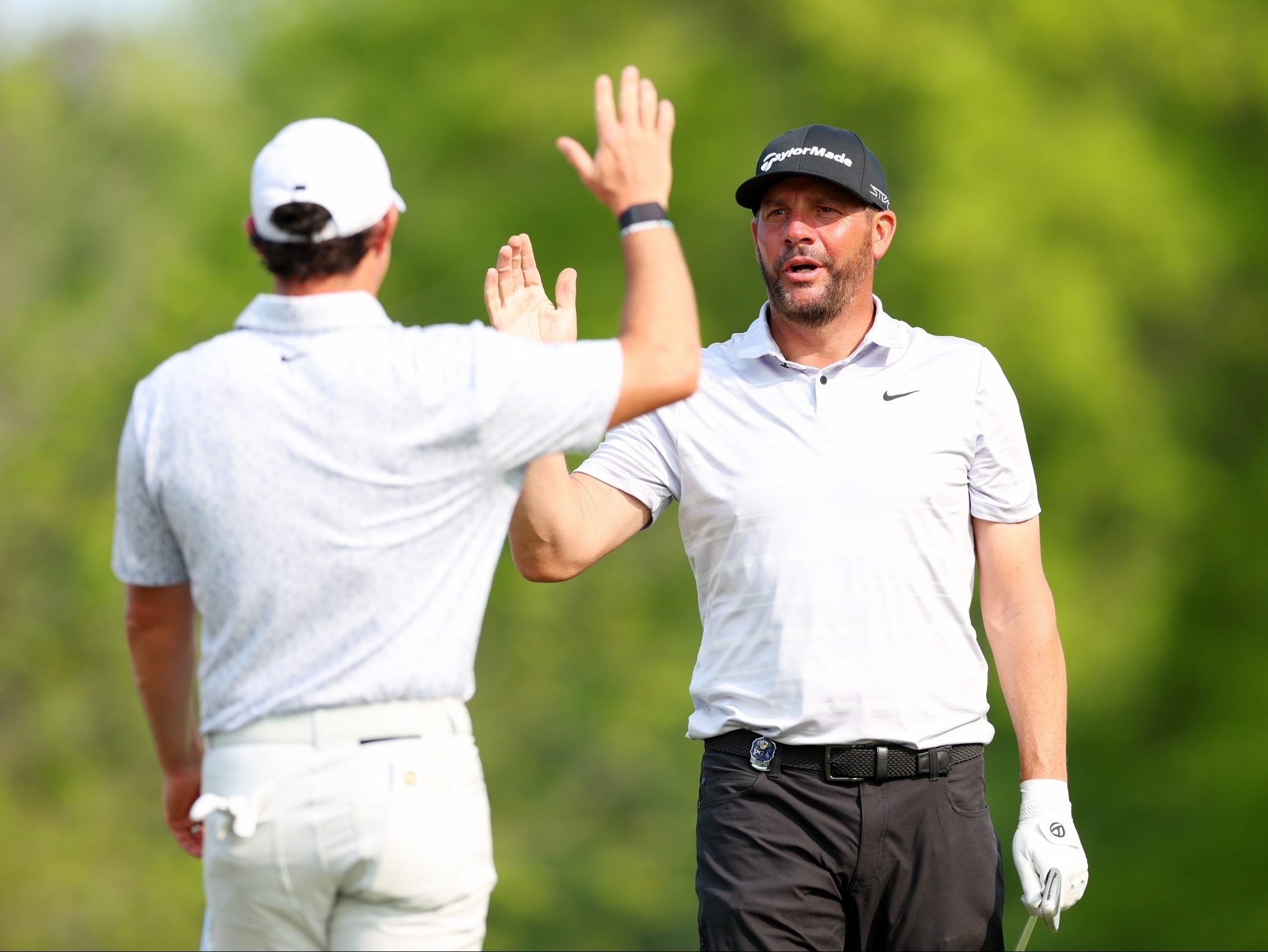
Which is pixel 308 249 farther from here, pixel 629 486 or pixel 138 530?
pixel 629 486

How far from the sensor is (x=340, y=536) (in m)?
2.70

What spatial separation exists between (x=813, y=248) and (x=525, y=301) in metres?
0.74

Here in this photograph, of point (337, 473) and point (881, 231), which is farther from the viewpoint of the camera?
point (881, 231)

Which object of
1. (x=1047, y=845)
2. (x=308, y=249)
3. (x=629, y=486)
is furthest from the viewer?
(x=629, y=486)

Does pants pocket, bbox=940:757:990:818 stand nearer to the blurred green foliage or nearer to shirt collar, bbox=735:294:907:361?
shirt collar, bbox=735:294:907:361

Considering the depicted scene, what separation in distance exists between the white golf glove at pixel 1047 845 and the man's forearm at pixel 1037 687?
5cm

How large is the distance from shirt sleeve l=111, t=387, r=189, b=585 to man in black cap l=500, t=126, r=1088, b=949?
3.87 ft

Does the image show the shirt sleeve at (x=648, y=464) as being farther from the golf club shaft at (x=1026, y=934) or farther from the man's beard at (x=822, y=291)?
the golf club shaft at (x=1026, y=934)

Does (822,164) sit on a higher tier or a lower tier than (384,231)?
higher

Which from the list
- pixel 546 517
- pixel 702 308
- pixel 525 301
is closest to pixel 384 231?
pixel 525 301

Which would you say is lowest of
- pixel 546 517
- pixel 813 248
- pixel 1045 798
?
pixel 1045 798

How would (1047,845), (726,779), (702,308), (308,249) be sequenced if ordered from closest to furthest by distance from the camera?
(308,249)
(726,779)
(1047,845)
(702,308)

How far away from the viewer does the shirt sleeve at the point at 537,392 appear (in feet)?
8.91

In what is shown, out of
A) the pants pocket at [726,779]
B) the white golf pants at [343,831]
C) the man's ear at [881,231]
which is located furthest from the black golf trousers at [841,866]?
the man's ear at [881,231]
